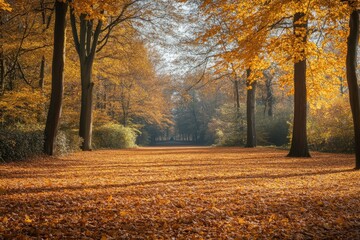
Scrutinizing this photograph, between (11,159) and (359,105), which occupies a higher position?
(359,105)

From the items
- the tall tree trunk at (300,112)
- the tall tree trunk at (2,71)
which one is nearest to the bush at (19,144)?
the tall tree trunk at (2,71)

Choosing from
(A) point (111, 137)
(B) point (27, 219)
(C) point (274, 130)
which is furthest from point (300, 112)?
(A) point (111, 137)

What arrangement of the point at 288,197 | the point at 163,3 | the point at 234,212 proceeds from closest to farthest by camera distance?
the point at 234,212
the point at 288,197
the point at 163,3

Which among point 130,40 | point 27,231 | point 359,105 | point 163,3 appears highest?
point 163,3

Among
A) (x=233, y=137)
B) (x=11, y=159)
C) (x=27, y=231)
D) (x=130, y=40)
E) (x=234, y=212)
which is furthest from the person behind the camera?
(x=233, y=137)

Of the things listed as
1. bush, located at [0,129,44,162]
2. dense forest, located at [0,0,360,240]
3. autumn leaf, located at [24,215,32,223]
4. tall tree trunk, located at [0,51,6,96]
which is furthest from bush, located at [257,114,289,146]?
autumn leaf, located at [24,215,32,223]

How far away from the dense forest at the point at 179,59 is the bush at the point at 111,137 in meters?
0.08

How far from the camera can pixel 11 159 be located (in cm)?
974

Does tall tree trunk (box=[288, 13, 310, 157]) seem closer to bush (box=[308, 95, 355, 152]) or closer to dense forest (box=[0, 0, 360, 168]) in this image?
dense forest (box=[0, 0, 360, 168])

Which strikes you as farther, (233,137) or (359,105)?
(233,137)

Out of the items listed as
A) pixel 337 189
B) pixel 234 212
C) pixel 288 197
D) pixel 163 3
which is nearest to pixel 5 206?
pixel 234 212

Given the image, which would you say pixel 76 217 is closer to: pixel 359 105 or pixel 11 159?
pixel 11 159

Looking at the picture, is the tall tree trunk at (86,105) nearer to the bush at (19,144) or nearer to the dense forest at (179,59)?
the dense forest at (179,59)

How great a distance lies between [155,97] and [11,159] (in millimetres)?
23421
